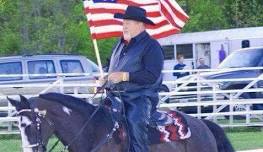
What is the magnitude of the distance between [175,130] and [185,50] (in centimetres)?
3191

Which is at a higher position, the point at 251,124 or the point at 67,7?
the point at 67,7

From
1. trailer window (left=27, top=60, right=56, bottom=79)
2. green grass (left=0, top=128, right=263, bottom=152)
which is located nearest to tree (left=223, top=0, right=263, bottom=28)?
trailer window (left=27, top=60, right=56, bottom=79)

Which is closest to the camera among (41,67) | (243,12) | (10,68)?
(10,68)

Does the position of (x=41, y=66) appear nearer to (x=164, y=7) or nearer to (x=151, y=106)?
(x=164, y=7)

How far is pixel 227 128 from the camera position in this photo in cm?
2233

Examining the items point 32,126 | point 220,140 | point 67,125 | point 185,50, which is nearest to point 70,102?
point 67,125

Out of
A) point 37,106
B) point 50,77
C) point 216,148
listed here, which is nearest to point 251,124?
point 50,77

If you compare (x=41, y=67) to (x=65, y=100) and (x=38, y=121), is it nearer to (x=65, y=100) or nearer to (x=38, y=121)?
(x=65, y=100)

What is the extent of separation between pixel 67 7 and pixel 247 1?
428 inches

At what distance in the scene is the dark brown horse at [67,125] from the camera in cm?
866

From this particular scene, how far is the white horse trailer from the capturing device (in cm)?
3603

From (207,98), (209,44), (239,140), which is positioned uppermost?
(209,44)

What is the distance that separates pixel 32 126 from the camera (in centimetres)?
867

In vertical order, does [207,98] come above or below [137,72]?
below
